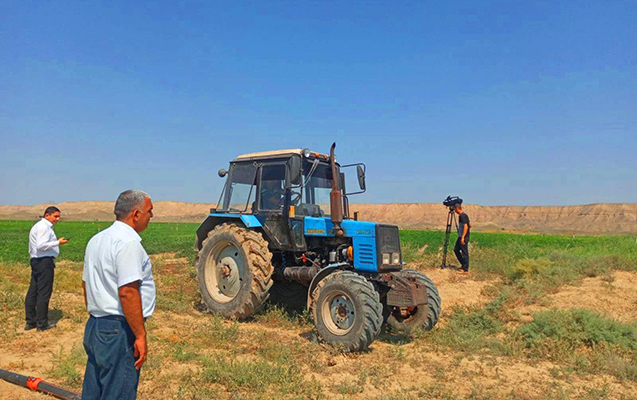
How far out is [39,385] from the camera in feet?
13.4

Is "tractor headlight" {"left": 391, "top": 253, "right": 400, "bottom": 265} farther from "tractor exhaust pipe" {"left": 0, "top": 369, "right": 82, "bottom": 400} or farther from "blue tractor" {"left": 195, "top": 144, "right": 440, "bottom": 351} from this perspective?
"tractor exhaust pipe" {"left": 0, "top": 369, "right": 82, "bottom": 400}

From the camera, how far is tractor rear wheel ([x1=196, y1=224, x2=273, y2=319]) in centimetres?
689

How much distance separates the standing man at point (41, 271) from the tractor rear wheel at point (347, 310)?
384 centimetres

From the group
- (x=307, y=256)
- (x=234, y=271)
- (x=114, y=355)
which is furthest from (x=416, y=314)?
(x=114, y=355)

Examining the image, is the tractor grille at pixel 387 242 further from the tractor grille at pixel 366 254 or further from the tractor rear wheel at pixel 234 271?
the tractor rear wheel at pixel 234 271

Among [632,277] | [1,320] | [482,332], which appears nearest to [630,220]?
[632,277]

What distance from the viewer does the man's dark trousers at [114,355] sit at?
2.61 meters

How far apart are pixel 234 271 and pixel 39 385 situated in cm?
376

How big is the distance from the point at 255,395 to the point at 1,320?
4850 mm

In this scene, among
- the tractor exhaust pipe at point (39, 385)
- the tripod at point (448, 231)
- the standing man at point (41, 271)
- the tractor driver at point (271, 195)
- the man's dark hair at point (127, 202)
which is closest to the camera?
the man's dark hair at point (127, 202)

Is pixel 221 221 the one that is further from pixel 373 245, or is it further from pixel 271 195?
pixel 373 245

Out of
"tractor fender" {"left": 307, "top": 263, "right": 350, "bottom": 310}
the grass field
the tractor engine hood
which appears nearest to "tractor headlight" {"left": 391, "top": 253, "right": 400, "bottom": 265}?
the tractor engine hood

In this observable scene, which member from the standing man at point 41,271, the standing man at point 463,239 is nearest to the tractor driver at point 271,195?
the standing man at point 41,271

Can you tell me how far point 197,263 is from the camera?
798 cm
